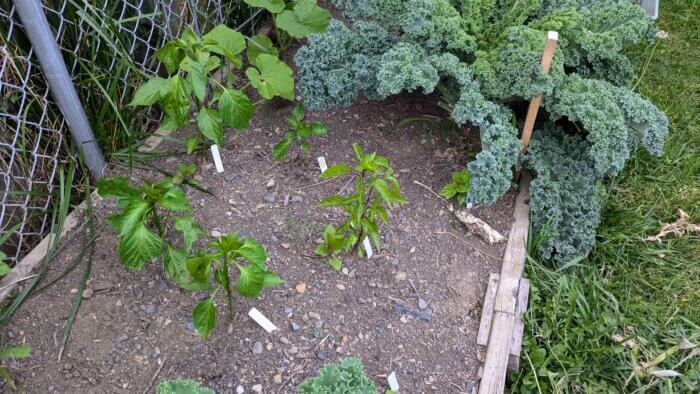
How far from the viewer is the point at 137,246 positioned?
187 centimetres

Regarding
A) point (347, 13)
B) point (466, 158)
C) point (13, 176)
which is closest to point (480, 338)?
point (466, 158)

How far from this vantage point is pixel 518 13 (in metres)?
2.71

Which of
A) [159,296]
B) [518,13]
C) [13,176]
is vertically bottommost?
[159,296]

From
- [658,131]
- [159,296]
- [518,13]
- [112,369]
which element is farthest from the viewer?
[518,13]

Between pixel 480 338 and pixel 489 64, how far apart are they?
112 centimetres

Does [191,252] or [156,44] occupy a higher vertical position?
[156,44]

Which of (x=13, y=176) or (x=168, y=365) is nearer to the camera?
(x=168, y=365)

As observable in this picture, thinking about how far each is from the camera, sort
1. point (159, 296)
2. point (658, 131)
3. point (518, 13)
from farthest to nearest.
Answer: point (518, 13)
point (658, 131)
point (159, 296)

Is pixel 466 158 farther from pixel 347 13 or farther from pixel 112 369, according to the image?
pixel 112 369

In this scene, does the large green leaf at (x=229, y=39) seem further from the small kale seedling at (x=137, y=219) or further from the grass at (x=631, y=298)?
the grass at (x=631, y=298)

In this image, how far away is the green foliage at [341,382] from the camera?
173 centimetres

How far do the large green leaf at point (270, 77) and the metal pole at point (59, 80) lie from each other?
665mm

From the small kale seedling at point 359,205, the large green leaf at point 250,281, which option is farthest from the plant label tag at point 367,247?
the large green leaf at point 250,281

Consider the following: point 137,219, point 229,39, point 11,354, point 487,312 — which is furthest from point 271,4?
point 11,354
